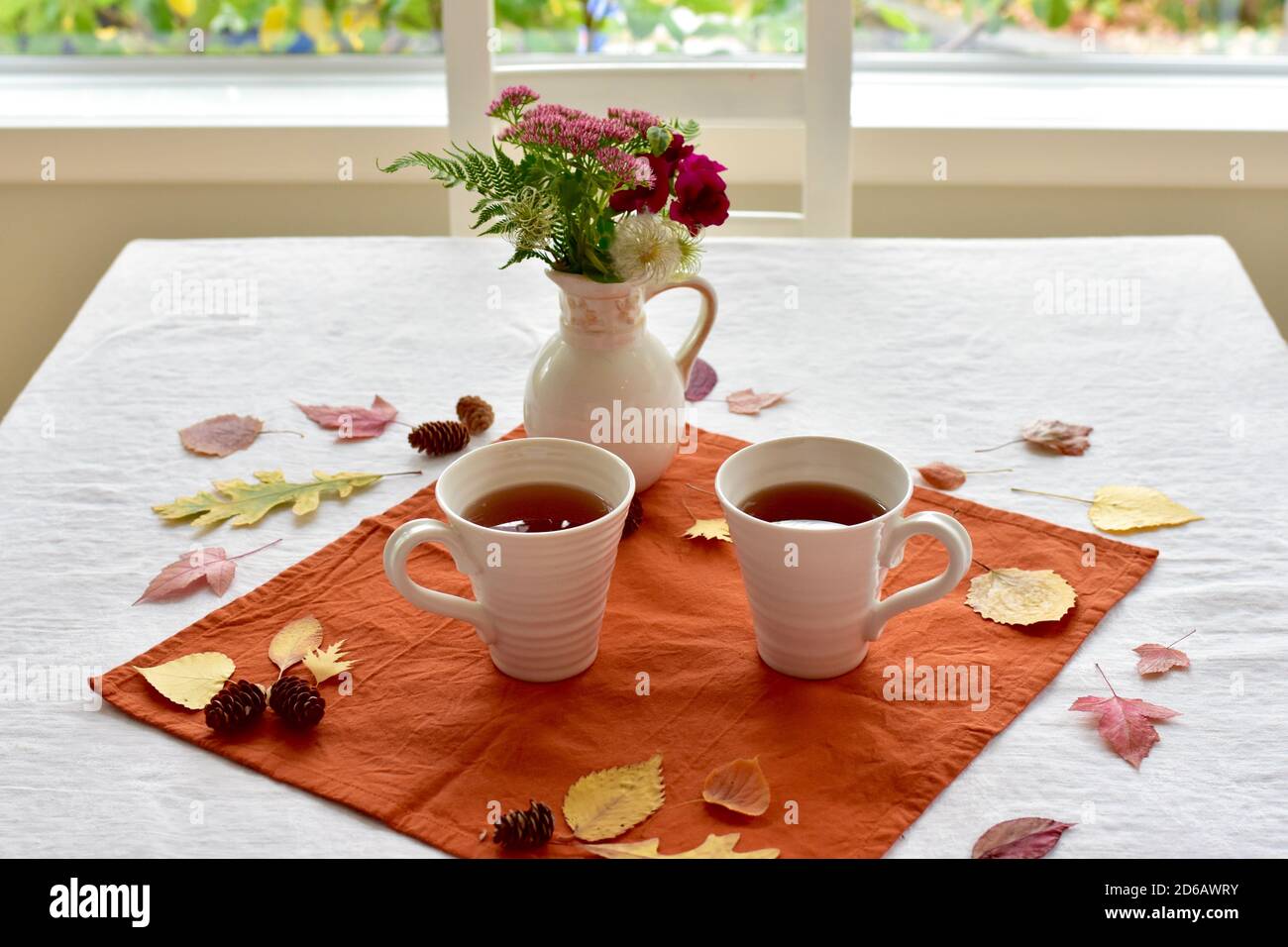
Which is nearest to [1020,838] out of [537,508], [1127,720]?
[1127,720]

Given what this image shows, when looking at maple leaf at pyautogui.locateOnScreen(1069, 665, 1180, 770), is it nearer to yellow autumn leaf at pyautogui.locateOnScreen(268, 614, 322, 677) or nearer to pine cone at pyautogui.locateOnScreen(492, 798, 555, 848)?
pine cone at pyautogui.locateOnScreen(492, 798, 555, 848)

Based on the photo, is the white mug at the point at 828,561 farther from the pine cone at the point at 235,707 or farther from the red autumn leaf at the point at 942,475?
the pine cone at the point at 235,707

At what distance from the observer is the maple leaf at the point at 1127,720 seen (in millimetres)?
771

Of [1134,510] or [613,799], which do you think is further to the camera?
[1134,510]

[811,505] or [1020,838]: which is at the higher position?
[811,505]

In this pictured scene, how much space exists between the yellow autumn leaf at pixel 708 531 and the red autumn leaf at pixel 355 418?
0.32 meters

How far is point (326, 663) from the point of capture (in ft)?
2.83

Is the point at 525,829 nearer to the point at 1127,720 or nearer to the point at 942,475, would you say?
the point at 1127,720

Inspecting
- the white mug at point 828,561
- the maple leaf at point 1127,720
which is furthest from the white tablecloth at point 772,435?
the white mug at point 828,561

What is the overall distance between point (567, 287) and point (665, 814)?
42 centimetres

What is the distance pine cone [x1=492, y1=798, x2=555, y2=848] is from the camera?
2.31ft

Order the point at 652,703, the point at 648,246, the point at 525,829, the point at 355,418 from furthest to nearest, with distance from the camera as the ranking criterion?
1. the point at 355,418
2. the point at 648,246
3. the point at 652,703
4. the point at 525,829

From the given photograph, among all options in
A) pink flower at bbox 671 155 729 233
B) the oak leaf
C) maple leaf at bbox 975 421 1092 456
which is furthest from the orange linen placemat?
pink flower at bbox 671 155 729 233

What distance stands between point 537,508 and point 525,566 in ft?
0.27
